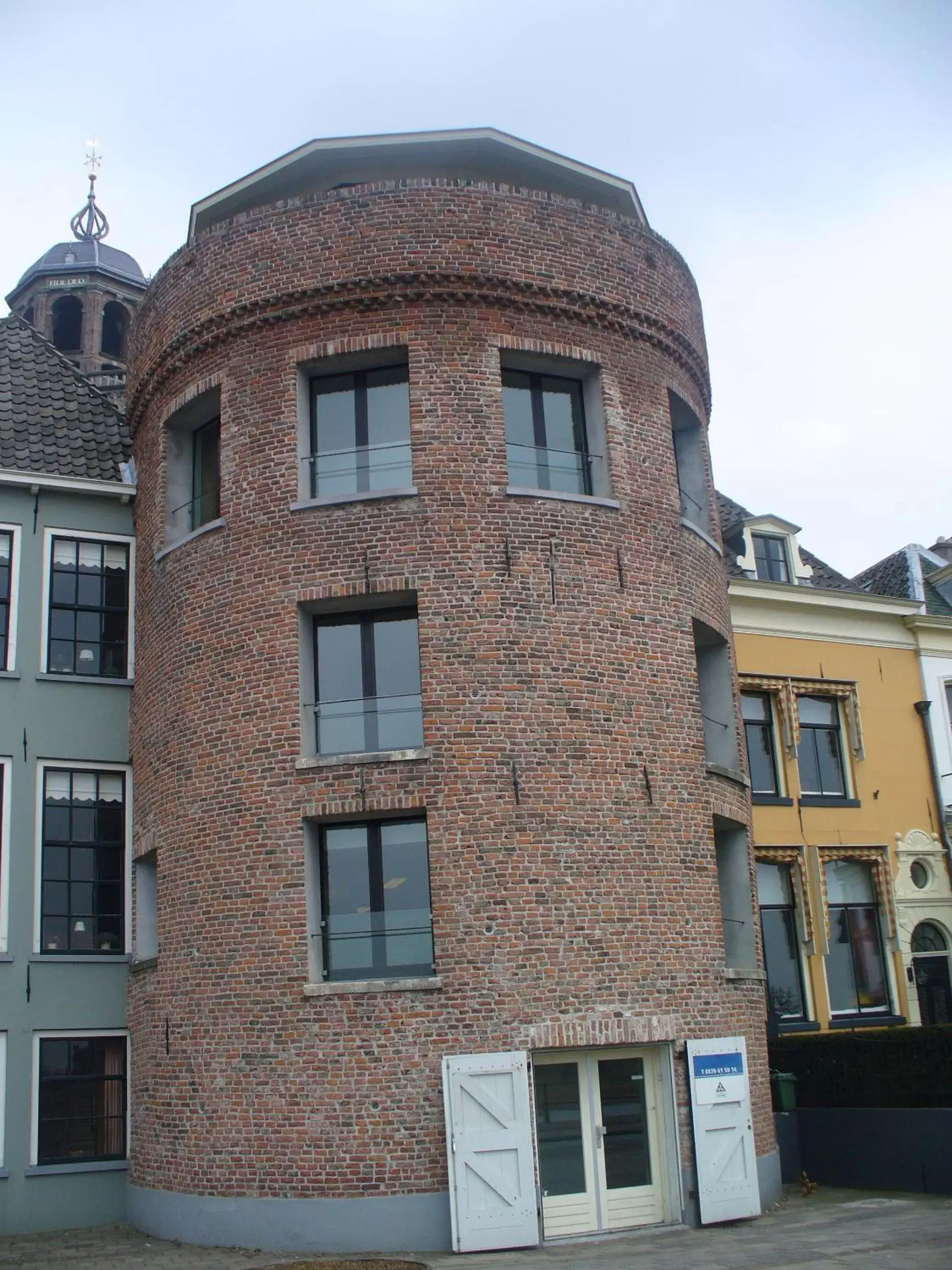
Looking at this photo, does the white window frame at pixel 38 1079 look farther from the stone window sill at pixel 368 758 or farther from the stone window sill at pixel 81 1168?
the stone window sill at pixel 368 758

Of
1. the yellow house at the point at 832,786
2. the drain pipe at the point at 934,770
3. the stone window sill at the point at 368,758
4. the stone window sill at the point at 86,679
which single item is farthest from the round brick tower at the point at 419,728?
the drain pipe at the point at 934,770

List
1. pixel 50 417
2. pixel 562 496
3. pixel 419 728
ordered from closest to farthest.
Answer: pixel 419 728 → pixel 562 496 → pixel 50 417

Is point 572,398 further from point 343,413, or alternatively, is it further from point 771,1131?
point 771,1131

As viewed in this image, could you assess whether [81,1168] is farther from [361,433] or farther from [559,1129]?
[361,433]

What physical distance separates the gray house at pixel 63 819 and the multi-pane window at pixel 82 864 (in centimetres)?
2

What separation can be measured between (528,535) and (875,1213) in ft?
30.3

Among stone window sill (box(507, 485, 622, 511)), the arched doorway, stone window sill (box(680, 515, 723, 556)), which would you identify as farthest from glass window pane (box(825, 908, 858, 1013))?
stone window sill (box(507, 485, 622, 511))

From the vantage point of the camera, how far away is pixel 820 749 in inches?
1010

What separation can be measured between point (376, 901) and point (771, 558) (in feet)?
46.4

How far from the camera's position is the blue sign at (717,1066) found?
51.4 feet

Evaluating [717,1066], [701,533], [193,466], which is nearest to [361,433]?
[193,466]

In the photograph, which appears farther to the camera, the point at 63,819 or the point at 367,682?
the point at 63,819

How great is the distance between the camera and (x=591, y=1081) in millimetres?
15320

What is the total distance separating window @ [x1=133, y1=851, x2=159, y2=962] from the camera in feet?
58.4
